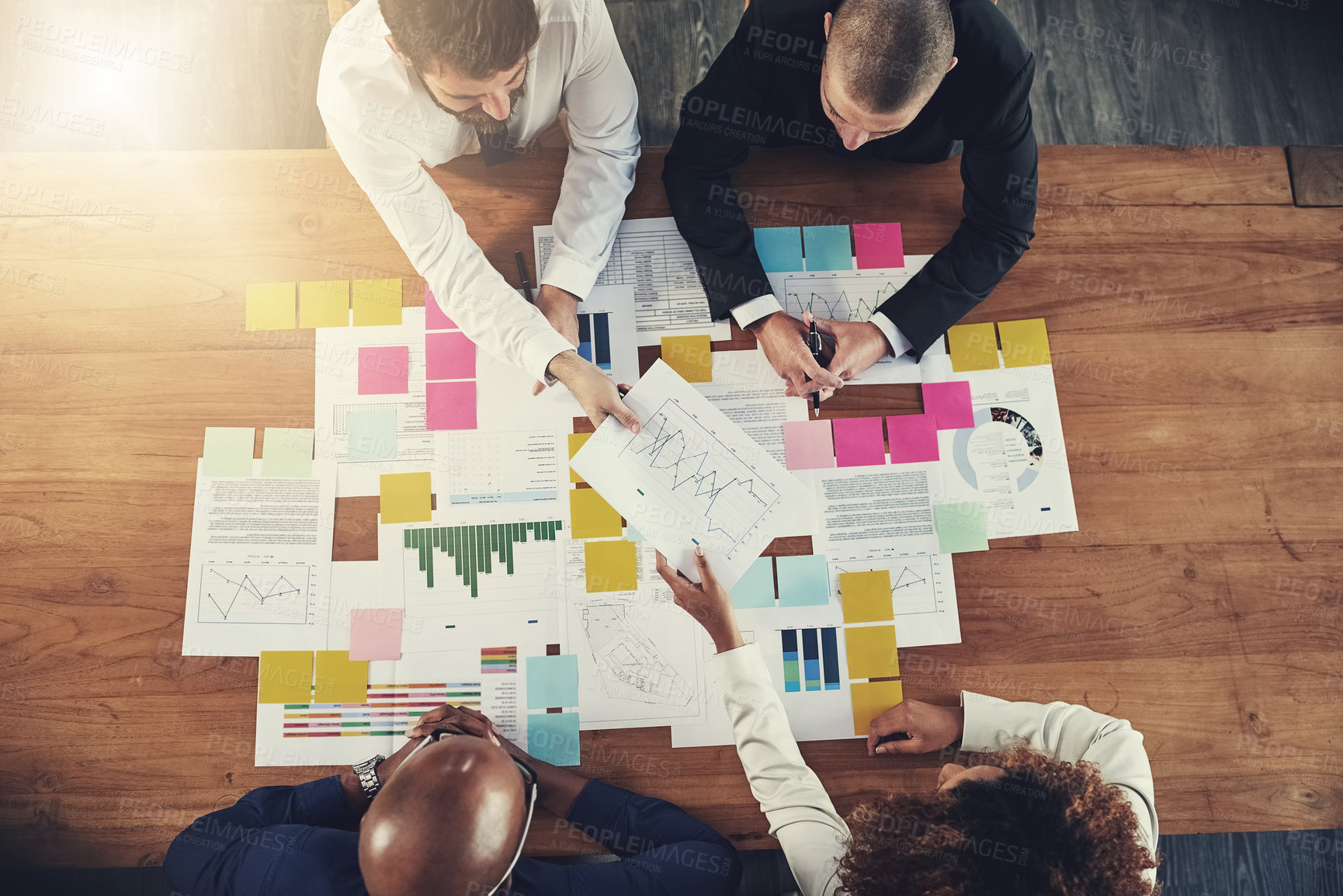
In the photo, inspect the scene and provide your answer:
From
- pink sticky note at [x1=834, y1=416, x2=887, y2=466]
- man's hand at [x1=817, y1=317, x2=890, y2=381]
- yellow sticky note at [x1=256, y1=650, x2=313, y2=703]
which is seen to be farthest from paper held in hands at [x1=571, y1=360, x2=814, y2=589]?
yellow sticky note at [x1=256, y1=650, x2=313, y2=703]

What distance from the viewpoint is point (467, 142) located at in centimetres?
135

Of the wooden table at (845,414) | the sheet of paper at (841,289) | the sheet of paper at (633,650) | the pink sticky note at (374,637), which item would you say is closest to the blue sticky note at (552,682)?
the sheet of paper at (633,650)

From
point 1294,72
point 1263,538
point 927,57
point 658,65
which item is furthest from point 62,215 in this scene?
point 1294,72

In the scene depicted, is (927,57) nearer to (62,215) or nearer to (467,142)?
(467,142)

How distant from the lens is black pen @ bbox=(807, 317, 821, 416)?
1.31 metres

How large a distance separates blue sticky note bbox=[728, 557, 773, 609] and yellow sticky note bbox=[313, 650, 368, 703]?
646mm

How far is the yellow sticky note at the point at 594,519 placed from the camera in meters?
1.28

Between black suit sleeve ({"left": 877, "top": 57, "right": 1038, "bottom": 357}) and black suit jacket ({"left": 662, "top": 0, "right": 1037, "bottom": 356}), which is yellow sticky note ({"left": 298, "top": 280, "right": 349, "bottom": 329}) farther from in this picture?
black suit sleeve ({"left": 877, "top": 57, "right": 1038, "bottom": 357})

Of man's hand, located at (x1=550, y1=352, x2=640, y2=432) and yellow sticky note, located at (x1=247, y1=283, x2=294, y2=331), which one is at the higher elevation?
yellow sticky note, located at (x1=247, y1=283, x2=294, y2=331)

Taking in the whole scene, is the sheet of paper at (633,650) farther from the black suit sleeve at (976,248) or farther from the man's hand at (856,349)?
the black suit sleeve at (976,248)

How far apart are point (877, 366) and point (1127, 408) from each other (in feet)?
1.53

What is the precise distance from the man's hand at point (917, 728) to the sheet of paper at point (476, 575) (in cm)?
57

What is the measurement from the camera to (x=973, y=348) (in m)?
1.35

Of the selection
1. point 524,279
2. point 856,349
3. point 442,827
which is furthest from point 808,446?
point 442,827
